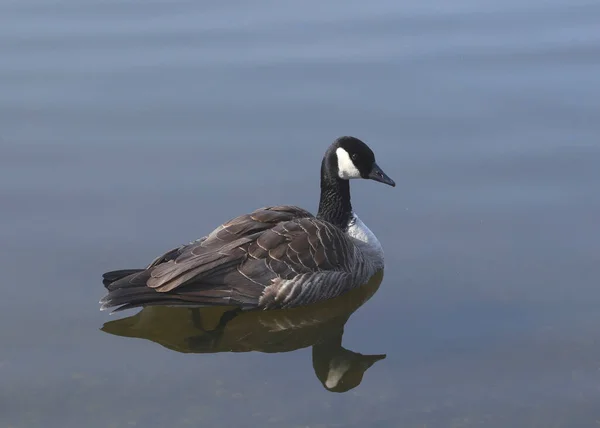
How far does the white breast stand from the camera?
8719 millimetres

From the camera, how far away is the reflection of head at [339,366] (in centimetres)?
695

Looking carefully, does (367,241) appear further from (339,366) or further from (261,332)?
(339,366)

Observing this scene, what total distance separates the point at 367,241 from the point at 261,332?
1.61m

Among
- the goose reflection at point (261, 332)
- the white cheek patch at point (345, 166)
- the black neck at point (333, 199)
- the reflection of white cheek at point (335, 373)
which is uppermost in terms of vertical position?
the white cheek patch at point (345, 166)

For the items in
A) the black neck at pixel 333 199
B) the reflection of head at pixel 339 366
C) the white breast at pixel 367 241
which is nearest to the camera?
the reflection of head at pixel 339 366

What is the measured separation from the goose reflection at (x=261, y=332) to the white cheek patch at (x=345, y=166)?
137 centimetres

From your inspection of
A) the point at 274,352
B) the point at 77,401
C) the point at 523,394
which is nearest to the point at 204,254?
the point at 274,352

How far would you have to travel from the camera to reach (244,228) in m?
8.05

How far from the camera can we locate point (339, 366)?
23.6 feet

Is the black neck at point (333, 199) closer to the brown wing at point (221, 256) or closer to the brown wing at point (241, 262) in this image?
the brown wing at point (241, 262)

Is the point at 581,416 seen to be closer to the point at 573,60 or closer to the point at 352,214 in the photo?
the point at 352,214

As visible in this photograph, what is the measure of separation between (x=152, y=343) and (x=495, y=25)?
8141 mm

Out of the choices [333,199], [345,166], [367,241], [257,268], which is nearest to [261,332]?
[257,268]

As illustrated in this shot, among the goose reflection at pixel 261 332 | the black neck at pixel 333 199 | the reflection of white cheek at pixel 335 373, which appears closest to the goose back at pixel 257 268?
the goose reflection at pixel 261 332
